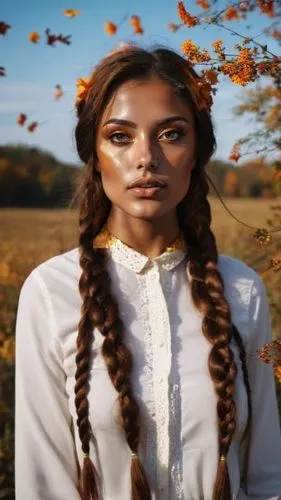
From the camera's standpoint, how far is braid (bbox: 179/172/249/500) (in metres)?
1.89

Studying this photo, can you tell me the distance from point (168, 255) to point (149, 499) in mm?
639

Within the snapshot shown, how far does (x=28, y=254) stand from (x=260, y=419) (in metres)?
3.75

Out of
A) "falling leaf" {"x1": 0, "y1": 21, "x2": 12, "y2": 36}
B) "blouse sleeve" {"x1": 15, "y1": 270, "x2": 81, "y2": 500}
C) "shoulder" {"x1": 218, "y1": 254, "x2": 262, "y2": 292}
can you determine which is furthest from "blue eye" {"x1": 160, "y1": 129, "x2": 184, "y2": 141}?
"falling leaf" {"x1": 0, "y1": 21, "x2": 12, "y2": 36}

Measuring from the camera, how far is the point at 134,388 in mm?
1883

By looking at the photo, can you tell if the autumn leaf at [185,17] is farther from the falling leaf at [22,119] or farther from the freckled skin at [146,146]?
the falling leaf at [22,119]

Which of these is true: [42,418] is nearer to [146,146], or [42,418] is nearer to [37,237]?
[146,146]

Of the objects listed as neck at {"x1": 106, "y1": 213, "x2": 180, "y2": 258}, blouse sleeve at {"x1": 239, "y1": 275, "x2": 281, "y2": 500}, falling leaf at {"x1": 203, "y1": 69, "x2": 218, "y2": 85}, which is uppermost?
falling leaf at {"x1": 203, "y1": 69, "x2": 218, "y2": 85}

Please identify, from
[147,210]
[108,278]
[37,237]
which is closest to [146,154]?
[147,210]

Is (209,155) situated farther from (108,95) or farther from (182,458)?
(182,458)

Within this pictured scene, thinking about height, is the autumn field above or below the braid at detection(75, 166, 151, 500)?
below

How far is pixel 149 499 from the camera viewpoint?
1863 millimetres

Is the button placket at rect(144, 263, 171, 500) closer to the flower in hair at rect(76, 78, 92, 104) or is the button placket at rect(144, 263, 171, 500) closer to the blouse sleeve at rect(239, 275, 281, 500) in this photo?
→ the blouse sleeve at rect(239, 275, 281, 500)

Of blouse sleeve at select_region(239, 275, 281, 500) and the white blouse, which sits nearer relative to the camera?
the white blouse

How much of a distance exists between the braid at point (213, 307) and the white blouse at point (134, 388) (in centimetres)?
2
